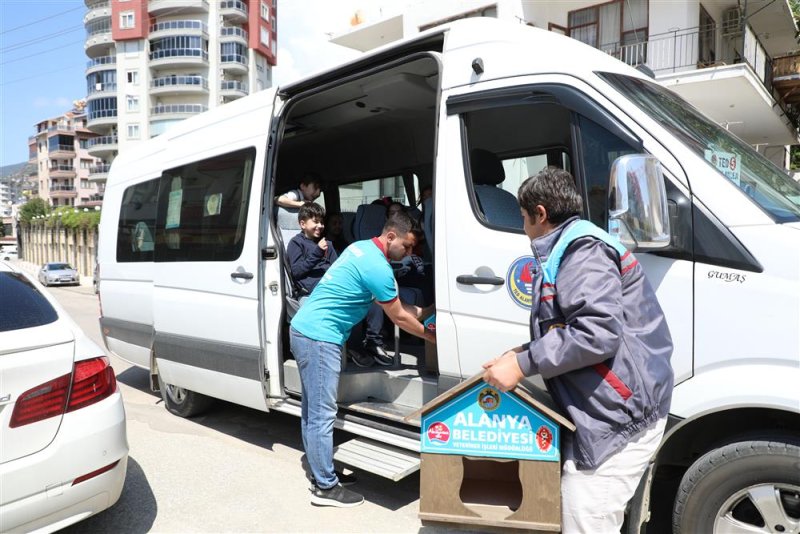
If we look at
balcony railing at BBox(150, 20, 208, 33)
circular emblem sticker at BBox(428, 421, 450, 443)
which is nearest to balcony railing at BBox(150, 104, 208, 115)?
balcony railing at BBox(150, 20, 208, 33)

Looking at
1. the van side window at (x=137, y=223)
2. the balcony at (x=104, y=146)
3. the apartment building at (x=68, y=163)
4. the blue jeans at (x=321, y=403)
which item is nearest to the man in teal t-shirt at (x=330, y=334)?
the blue jeans at (x=321, y=403)

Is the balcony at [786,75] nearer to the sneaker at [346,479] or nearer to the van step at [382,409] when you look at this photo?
the van step at [382,409]

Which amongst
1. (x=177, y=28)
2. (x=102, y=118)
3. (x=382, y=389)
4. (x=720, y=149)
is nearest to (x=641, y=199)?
(x=720, y=149)

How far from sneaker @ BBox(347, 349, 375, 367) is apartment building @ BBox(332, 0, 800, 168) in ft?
35.3

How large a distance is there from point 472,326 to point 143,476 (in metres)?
2.67

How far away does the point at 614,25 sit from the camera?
→ 15.5m

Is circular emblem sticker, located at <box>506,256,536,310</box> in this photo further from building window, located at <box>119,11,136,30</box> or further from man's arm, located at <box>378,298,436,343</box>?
building window, located at <box>119,11,136,30</box>

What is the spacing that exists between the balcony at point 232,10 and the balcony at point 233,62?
13.0 ft

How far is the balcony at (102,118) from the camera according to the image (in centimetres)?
6247

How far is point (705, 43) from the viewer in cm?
1495

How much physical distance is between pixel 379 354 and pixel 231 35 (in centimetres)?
6450

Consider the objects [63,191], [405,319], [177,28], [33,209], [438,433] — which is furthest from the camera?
[63,191]

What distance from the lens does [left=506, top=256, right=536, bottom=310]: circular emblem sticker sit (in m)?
2.95

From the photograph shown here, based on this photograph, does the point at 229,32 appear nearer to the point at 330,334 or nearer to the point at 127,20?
the point at 127,20
